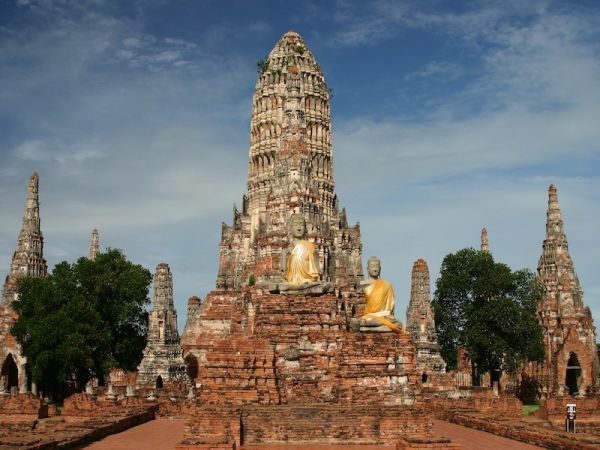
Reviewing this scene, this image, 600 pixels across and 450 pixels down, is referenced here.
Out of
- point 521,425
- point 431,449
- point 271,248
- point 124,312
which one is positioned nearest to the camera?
point 431,449

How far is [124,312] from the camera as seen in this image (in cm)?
3956

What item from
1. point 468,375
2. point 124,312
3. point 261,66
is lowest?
point 468,375

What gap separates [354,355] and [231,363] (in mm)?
2708

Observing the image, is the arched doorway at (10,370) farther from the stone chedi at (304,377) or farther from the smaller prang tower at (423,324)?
the stone chedi at (304,377)

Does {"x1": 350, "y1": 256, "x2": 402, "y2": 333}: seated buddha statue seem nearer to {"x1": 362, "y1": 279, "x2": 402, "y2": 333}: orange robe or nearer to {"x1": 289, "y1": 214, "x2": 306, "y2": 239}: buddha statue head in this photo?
{"x1": 362, "y1": 279, "x2": 402, "y2": 333}: orange robe

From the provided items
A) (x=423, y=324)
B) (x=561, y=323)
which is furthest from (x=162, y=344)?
(x=561, y=323)

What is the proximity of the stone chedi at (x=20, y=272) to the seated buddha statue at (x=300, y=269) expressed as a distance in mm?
29121

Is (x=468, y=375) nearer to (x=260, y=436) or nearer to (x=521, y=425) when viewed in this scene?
(x=521, y=425)

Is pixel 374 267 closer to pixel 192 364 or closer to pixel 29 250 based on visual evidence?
pixel 192 364

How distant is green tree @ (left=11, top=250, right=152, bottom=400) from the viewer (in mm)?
37344

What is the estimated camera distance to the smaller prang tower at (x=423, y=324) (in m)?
35.6

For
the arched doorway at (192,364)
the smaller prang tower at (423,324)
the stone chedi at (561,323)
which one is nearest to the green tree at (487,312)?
the stone chedi at (561,323)

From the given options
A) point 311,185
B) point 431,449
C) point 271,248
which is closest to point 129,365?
point 271,248

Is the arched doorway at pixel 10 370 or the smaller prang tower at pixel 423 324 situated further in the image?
the arched doorway at pixel 10 370
